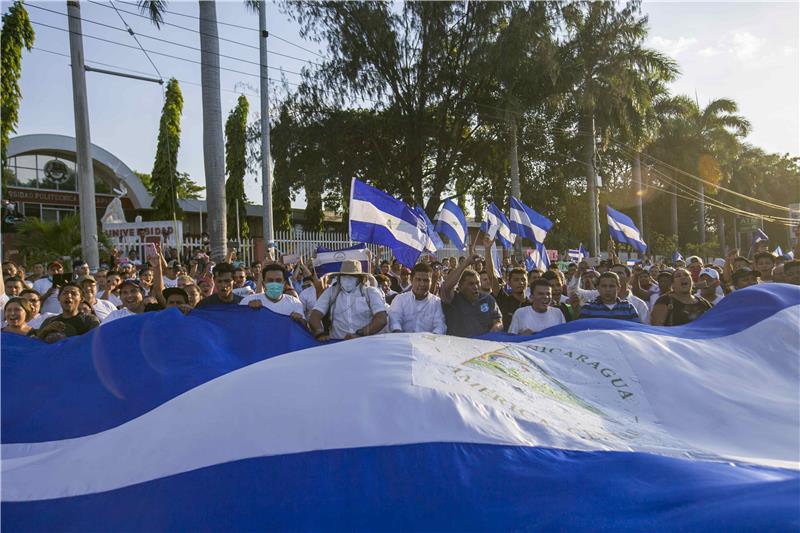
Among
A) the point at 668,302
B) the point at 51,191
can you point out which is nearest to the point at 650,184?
the point at 51,191

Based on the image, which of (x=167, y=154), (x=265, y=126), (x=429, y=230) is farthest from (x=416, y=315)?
(x=167, y=154)

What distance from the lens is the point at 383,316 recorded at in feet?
20.1

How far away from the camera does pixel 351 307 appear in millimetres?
6191

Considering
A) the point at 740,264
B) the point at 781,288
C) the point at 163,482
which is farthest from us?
the point at 740,264

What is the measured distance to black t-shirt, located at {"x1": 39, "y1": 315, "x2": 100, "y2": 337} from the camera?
5.80m

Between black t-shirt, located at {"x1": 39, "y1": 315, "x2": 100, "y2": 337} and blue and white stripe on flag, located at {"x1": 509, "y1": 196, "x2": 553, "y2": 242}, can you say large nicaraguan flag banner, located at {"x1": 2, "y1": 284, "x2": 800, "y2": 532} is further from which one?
blue and white stripe on flag, located at {"x1": 509, "y1": 196, "x2": 553, "y2": 242}

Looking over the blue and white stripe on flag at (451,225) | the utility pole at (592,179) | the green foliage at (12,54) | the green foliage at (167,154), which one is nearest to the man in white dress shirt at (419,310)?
the blue and white stripe on flag at (451,225)

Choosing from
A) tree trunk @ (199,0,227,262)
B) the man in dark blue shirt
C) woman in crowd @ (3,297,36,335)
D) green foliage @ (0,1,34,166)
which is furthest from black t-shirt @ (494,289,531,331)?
green foliage @ (0,1,34,166)

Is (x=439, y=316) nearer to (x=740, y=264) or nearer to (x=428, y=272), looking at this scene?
(x=428, y=272)

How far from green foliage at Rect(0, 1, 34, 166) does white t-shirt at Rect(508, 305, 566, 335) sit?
51.3 ft

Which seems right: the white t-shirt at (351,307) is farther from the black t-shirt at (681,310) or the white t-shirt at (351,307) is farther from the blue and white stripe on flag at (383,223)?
the black t-shirt at (681,310)

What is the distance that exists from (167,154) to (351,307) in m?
25.6

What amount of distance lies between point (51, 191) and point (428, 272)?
26804 millimetres

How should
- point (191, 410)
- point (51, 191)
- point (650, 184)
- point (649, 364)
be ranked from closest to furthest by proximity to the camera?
1. point (191, 410)
2. point (649, 364)
3. point (51, 191)
4. point (650, 184)
